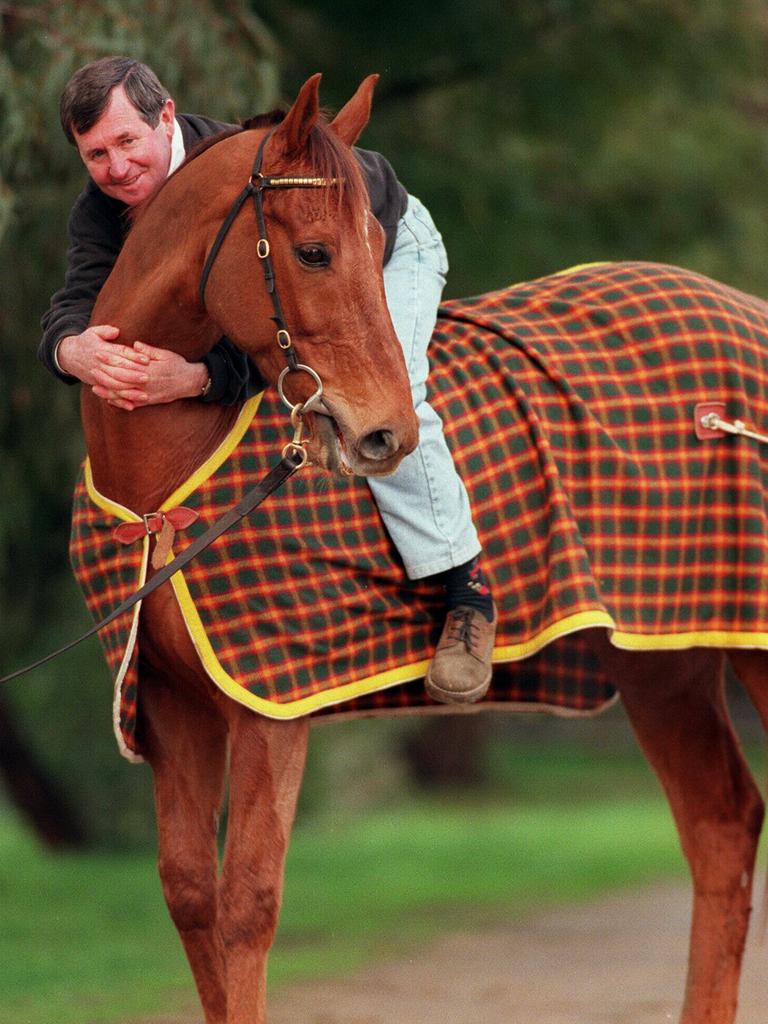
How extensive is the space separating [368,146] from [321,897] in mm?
3523

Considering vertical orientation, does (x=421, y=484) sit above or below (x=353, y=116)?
below

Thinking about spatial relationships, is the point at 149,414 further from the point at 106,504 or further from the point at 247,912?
the point at 247,912

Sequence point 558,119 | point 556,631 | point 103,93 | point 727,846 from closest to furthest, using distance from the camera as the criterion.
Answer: point 103,93 < point 556,631 < point 727,846 < point 558,119

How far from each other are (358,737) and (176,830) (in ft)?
24.4

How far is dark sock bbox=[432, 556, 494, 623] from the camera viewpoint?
3.73 metres

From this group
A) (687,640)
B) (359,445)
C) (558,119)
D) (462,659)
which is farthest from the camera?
(558,119)

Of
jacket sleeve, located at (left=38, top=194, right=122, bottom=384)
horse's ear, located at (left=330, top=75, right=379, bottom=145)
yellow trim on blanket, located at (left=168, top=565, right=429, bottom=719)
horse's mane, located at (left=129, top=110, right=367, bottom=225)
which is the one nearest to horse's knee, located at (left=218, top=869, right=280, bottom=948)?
yellow trim on blanket, located at (left=168, top=565, right=429, bottom=719)

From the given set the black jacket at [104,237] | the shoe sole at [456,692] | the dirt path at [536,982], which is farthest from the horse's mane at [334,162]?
the dirt path at [536,982]

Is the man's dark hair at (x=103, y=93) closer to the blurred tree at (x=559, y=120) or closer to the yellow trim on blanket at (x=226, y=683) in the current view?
the yellow trim on blanket at (x=226, y=683)

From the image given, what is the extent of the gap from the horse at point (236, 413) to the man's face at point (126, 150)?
87 mm

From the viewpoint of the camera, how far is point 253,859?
3.48 metres

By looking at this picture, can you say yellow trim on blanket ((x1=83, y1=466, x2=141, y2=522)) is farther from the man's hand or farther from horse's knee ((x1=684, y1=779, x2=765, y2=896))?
horse's knee ((x1=684, y1=779, x2=765, y2=896))

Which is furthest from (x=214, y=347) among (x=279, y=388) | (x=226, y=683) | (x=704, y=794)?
(x=704, y=794)

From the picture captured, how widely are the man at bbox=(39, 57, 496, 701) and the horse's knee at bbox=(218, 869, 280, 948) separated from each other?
584 millimetres
